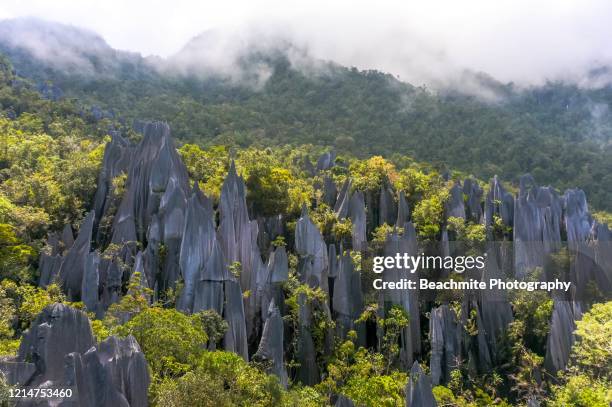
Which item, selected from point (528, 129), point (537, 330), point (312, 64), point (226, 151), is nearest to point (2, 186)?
point (226, 151)

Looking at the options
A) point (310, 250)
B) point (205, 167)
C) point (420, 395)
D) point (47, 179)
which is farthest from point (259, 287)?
point (47, 179)

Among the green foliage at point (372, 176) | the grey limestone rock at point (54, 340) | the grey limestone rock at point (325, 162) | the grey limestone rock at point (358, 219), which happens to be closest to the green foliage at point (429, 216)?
the grey limestone rock at point (358, 219)

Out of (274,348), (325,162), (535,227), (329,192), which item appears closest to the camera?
(274,348)

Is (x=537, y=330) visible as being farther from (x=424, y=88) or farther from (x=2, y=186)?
(x=424, y=88)

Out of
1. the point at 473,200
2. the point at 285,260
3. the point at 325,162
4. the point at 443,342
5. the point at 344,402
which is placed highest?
the point at 325,162

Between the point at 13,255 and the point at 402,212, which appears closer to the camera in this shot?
the point at 13,255

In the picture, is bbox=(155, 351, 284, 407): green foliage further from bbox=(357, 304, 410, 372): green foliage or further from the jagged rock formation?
bbox=(357, 304, 410, 372): green foliage

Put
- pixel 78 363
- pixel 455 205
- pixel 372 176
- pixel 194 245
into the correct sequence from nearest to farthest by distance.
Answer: pixel 78 363
pixel 194 245
pixel 455 205
pixel 372 176

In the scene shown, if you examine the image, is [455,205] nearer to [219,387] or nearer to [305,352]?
[305,352]
